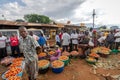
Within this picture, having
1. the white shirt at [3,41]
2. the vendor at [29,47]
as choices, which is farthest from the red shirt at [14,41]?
the vendor at [29,47]

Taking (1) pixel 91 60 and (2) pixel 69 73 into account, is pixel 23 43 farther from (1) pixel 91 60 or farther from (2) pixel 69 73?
(1) pixel 91 60

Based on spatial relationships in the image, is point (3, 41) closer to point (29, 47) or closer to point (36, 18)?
point (29, 47)

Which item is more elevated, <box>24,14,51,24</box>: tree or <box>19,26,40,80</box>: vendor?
<box>24,14,51,24</box>: tree

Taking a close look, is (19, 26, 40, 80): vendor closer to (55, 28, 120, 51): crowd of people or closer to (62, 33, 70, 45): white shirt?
(55, 28, 120, 51): crowd of people

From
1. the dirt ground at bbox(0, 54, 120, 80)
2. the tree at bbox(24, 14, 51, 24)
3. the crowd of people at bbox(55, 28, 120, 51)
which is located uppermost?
the tree at bbox(24, 14, 51, 24)

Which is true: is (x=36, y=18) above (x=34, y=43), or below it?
above

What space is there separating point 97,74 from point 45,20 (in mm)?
35668

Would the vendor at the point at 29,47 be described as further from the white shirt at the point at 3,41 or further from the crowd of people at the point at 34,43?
the white shirt at the point at 3,41

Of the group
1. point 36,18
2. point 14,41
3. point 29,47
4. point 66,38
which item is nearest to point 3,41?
point 14,41

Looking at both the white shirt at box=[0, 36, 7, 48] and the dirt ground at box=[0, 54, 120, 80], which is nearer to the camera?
the dirt ground at box=[0, 54, 120, 80]

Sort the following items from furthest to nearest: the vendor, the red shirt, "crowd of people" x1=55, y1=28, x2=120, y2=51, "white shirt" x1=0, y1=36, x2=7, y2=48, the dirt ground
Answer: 1. "crowd of people" x1=55, y1=28, x2=120, y2=51
2. the red shirt
3. "white shirt" x1=0, y1=36, x2=7, y2=48
4. the dirt ground
5. the vendor

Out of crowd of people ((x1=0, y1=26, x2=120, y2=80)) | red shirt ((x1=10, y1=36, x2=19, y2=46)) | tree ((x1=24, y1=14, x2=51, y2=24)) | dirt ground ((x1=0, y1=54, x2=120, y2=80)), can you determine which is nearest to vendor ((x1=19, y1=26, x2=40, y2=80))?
crowd of people ((x1=0, y1=26, x2=120, y2=80))

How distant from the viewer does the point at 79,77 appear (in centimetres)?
510

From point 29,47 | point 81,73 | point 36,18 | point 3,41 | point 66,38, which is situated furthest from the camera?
point 36,18
